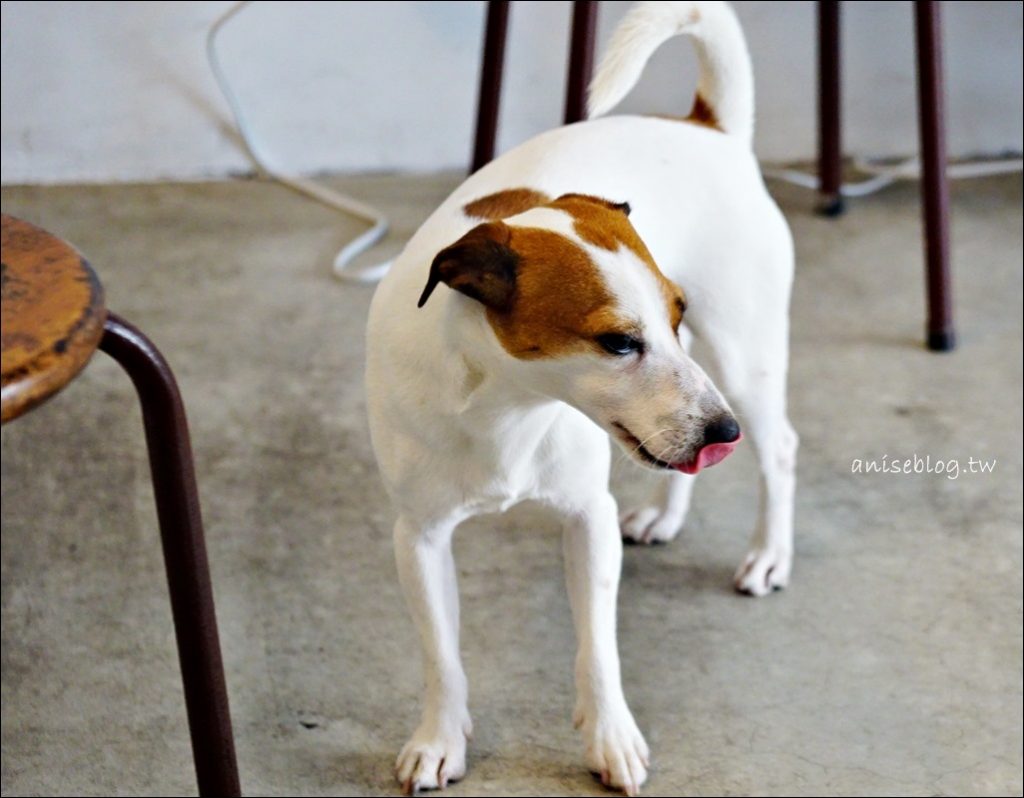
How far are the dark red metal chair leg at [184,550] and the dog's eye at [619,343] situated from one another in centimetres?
38

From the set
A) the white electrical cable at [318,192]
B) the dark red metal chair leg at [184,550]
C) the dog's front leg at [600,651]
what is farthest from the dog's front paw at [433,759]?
the white electrical cable at [318,192]

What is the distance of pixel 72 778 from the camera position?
5.42 feet

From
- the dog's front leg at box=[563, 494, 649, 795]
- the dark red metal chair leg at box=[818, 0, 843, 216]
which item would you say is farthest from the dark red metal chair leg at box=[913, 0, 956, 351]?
the dog's front leg at box=[563, 494, 649, 795]

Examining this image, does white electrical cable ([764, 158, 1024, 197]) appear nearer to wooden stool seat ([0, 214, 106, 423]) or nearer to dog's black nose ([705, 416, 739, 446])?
dog's black nose ([705, 416, 739, 446])

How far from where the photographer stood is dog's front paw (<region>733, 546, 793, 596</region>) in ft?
6.41

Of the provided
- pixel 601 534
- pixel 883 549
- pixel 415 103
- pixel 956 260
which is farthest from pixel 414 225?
pixel 601 534

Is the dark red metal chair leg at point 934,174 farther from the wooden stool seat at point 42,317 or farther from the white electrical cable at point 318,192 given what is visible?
the wooden stool seat at point 42,317

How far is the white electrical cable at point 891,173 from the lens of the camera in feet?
10.4

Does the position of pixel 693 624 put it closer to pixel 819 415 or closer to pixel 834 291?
pixel 819 415

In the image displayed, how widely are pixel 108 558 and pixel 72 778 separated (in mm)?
437

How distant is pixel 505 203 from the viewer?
58.2 inches

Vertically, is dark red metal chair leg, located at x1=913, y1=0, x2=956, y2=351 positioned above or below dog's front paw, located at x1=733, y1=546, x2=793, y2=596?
above

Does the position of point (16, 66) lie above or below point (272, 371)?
above

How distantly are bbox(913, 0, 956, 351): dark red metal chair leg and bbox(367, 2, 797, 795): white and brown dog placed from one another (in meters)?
0.72
